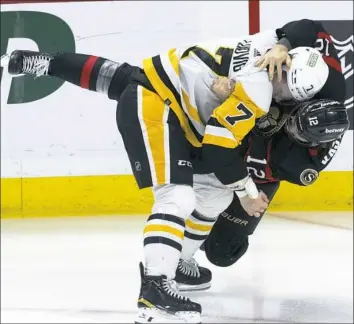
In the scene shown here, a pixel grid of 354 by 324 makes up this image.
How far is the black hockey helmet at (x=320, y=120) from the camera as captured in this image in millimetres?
2588

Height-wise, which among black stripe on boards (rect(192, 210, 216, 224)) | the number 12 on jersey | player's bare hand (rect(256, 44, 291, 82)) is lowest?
black stripe on boards (rect(192, 210, 216, 224))

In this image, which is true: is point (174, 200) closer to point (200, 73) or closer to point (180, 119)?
point (180, 119)

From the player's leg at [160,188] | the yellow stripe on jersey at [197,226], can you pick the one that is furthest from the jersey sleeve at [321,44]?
the yellow stripe on jersey at [197,226]

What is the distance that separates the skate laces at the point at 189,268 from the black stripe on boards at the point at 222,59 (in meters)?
0.79

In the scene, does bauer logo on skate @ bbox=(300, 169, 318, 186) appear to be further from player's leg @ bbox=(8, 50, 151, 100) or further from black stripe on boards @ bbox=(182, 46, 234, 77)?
player's leg @ bbox=(8, 50, 151, 100)

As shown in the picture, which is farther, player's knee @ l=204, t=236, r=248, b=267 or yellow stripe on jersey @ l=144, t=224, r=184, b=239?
player's knee @ l=204, t=236, r=248, b=267

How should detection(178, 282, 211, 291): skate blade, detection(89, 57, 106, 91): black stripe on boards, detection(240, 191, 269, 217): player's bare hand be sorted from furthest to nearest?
1. detection(178, 282, 211, 291): skate blade
2. detection(89, 57, 106, 91): black stripe on boards
3. detection(240, 191, 269, 217): player's bare hand

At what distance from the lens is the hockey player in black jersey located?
2.61m

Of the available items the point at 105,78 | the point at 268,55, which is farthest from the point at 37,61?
the point at 268,55

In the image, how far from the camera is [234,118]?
250 cm

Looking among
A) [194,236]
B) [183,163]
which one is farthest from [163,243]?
[194,236]

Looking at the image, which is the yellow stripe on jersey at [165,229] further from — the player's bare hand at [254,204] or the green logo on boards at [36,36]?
the green logo on boards at [36,36]

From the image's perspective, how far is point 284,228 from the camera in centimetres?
406

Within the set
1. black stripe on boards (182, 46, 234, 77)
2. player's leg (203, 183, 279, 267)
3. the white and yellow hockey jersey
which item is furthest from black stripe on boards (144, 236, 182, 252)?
player's leg (203, 183, 279, 267)
